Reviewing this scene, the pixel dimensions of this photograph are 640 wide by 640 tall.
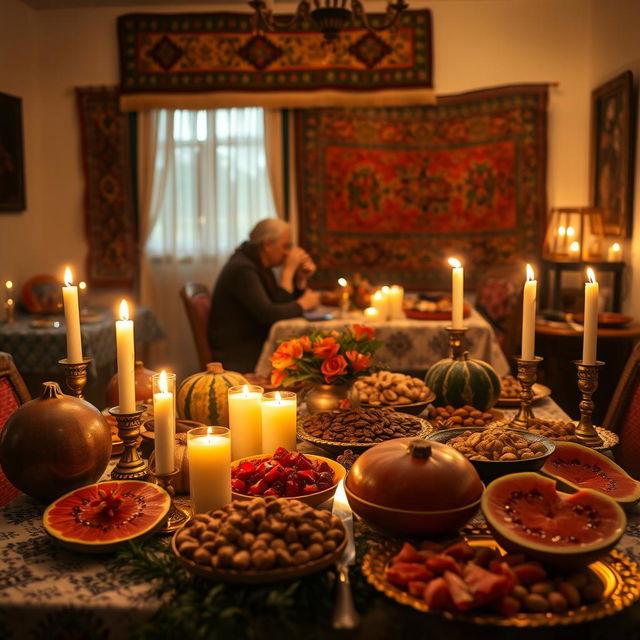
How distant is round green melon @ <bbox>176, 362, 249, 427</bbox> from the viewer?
1.72 metres

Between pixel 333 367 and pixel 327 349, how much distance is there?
0.14 feet

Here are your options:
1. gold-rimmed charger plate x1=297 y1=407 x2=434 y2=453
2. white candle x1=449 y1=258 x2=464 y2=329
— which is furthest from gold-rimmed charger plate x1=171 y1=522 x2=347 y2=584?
white candle x1=449 y1=258 x2=464 y2=329

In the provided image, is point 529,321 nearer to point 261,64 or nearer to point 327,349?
point 327,349

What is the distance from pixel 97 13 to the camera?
16.8 feet

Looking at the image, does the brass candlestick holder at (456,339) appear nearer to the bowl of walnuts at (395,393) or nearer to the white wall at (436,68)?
the bowl of walnuts at (395,393)

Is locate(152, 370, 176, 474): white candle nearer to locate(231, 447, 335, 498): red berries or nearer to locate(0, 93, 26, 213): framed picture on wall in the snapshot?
locate(231, 447, 335, 498): red berries

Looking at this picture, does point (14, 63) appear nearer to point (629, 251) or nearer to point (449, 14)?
point (449, 14)

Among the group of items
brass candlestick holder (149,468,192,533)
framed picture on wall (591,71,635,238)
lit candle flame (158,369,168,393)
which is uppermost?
framed picture on wall (591,71,635,238)

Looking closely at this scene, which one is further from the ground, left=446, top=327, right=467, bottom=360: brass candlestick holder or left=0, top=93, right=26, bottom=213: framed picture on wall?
left=0, top=93, right=26, bottom=213: framed picture on wall

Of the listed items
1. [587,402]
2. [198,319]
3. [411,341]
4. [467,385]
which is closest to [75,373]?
[467,385]

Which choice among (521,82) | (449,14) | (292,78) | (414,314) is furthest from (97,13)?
(414,314)

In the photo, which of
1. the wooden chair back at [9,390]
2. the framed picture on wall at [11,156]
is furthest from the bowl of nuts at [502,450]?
the framed picture on wall at [11,156]

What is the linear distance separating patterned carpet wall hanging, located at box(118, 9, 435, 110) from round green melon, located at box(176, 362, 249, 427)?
12.1ft

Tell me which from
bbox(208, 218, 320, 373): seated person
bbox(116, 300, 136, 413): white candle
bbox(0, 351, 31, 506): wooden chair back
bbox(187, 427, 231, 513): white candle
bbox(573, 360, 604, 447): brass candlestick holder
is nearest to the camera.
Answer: bbox(187, 427, 231, 513): white candle
